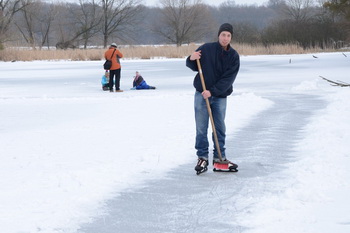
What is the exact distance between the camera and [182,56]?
37031 mm

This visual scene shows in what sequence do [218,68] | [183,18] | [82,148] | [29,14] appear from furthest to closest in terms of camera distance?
[183,18] → [29,14] → [82,148] → [218,68]

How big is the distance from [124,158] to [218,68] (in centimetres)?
174

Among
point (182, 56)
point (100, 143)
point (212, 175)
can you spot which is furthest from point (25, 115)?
point (182, 56)

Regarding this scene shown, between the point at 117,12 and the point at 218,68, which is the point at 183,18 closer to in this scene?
the point at 117,12

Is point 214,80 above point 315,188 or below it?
above

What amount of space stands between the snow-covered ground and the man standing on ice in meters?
0.62

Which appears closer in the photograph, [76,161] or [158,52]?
[76,161]

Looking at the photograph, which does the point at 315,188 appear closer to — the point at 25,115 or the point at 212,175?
the point at 212,175

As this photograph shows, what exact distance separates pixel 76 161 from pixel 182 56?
101ft

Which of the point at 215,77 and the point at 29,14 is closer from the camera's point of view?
the point at 215,77

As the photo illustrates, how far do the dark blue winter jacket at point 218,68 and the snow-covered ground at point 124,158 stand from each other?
3.61ft

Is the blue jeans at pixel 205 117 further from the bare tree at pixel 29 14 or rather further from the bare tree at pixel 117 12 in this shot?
the bare tree at pixel 117 12

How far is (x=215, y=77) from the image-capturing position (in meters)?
5.98

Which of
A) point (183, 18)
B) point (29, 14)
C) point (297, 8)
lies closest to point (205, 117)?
point (29, 14)
